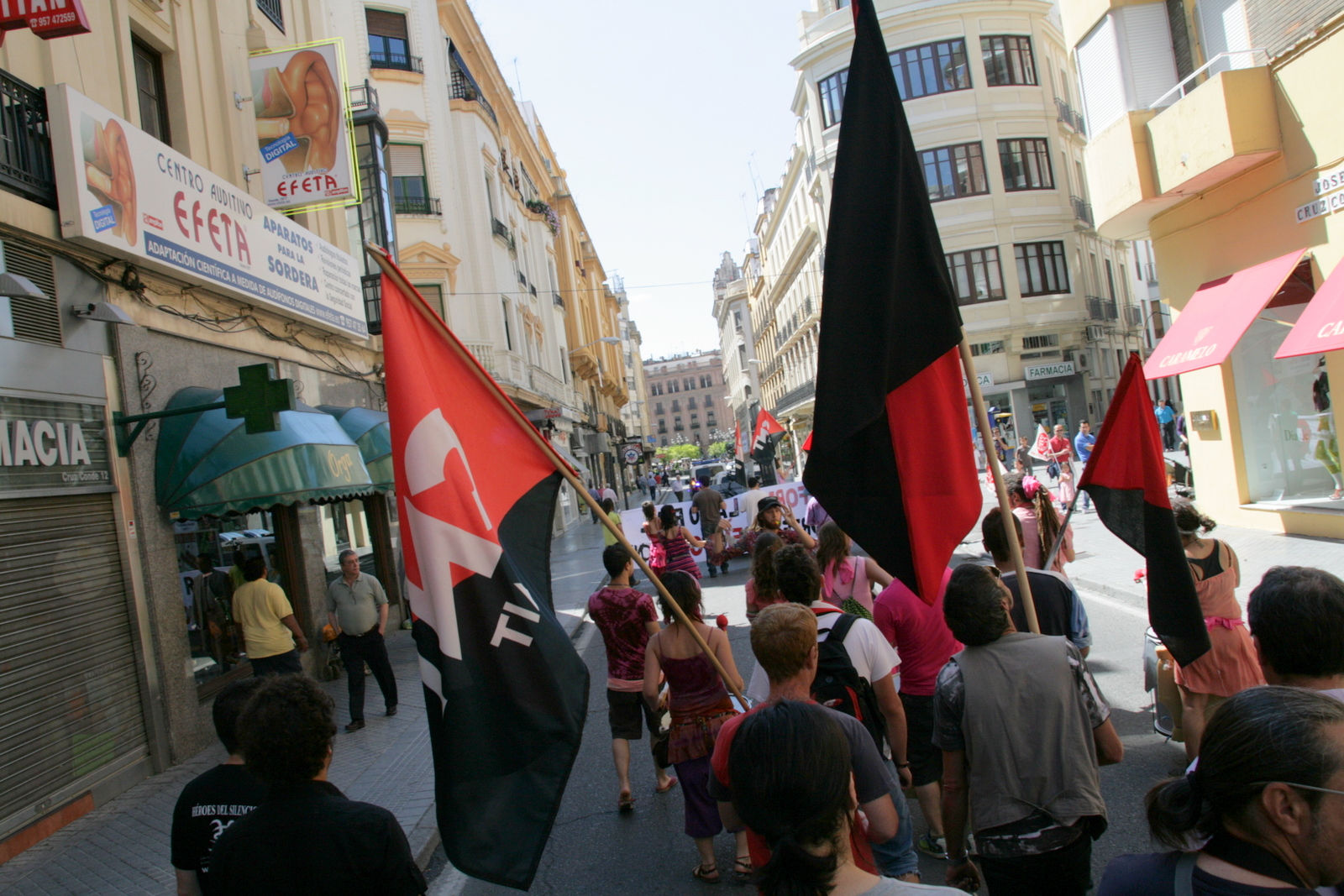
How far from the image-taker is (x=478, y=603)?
2.88 m

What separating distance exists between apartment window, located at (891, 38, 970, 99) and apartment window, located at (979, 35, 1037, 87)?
35.4 inches

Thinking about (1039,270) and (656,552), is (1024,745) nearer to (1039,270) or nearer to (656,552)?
(656,552)

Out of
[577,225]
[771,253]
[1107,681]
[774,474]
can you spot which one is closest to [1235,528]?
[1107,681]

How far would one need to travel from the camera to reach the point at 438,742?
2730 mm

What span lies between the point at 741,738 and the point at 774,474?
863 inches

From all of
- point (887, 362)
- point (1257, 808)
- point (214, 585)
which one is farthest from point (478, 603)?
point (214, 585)

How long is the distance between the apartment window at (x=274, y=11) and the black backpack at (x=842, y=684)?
12409 millimetres

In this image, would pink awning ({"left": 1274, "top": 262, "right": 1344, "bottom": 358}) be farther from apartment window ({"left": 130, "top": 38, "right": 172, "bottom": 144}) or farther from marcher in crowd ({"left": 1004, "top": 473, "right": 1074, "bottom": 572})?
apartment window ({"left": 130, "top": 38, "right": 172, "bottom": 144})

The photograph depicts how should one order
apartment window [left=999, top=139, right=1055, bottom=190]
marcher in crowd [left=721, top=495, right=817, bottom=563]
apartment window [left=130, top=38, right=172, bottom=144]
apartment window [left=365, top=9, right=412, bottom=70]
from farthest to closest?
apartment window [left=999, top=139, right=1055, bottom=190] < apartment window [left=365, top=9, right=412, bottom=70] < apartment window [left=130, top=38, right=172, bottom=144] < marcher in crowd [left=721, top=495, right=817, bottom=563]

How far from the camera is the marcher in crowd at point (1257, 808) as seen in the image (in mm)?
1631

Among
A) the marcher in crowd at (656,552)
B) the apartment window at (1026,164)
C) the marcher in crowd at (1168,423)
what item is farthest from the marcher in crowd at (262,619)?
the apartment window at (1026,164)

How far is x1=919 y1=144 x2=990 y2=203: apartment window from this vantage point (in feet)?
109

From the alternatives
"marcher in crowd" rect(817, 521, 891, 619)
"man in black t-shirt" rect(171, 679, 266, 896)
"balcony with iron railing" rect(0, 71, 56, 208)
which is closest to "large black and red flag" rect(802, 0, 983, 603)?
"man in black t-shirt" rect(171, 679, 266, 896)

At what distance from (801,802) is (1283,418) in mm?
13643
